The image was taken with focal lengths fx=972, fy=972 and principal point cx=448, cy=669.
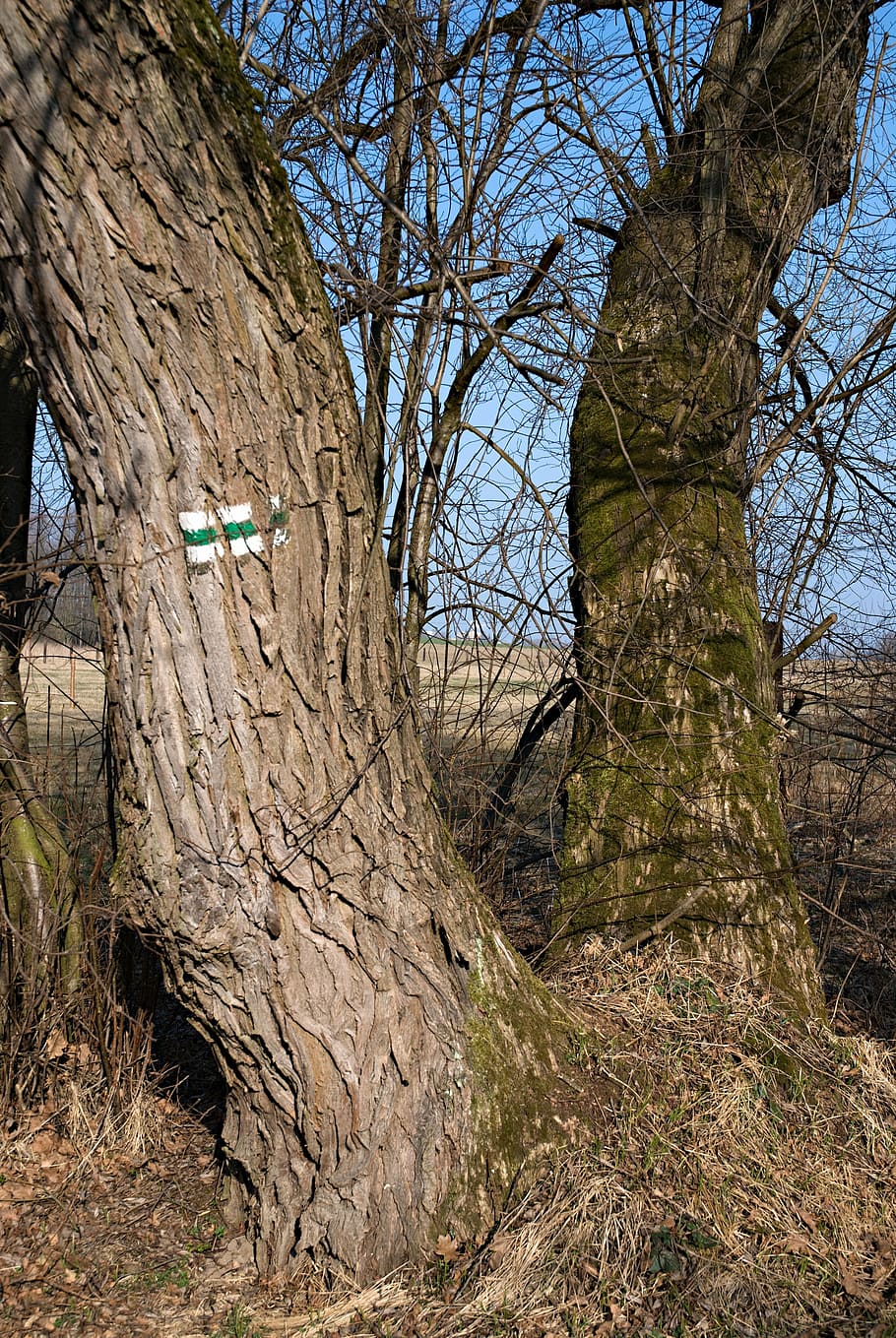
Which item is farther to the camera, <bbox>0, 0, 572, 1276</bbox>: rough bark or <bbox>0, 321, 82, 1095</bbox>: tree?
<bbox>0, 321, 82, 1095</bbox>: tree

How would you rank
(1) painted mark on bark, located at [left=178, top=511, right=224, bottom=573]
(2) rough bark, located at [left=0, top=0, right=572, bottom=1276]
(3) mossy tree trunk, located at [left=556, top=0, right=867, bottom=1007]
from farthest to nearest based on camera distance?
(3) mossy tree trunk, located at [left=556, top=0, right=867, bottom=1007], (1) painted mark on bark, located at [left=178, top=511, right=224, bottom=573], (2) rough bark, located at [left=0, top=0, right=572, bottom=1276]

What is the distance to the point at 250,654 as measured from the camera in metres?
2.47

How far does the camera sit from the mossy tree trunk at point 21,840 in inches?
149

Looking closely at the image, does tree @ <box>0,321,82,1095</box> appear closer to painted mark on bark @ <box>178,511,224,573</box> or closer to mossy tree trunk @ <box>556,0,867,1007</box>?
painted mark on bark @ <box>178,511,224,573</box>

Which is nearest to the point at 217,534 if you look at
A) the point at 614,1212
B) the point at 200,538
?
the point at 200,538

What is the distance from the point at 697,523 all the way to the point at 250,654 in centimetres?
249

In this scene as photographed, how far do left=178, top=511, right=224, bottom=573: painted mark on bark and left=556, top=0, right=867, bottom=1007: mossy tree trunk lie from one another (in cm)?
183

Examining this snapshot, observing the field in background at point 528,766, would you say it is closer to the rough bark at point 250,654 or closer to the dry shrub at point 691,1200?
the dry shrub at point 691,1200

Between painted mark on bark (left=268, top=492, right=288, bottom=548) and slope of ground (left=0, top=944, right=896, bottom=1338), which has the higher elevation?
painted mark on bark (left=268, top=492, right=288, bottom=548)

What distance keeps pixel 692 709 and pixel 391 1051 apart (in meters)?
1.93

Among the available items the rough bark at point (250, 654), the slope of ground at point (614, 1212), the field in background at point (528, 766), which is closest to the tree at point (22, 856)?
the field in background at point (528, 766)

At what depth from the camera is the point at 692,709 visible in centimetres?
403

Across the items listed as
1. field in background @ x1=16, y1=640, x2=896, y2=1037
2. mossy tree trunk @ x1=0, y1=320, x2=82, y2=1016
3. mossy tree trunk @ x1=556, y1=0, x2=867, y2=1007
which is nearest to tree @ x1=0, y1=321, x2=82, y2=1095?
mossy tree trunk @ x1=0, y1=320, x2=82, y2=1016

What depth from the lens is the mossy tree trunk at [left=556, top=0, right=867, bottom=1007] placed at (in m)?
3.90
